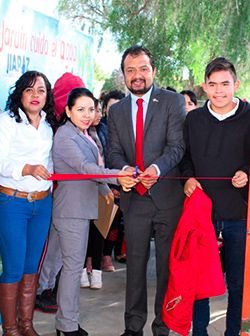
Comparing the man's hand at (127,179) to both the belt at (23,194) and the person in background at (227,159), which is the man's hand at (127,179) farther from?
the belt at (23,194)

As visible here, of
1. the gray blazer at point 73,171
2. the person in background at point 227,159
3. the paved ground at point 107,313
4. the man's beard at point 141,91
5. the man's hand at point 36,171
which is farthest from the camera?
the paved ground at point 107,313

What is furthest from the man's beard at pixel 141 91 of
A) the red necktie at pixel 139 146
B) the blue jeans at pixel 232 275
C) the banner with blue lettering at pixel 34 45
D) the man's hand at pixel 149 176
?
the banner with blue lettering at pixel 34 45

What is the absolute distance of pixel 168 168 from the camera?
12.7ft

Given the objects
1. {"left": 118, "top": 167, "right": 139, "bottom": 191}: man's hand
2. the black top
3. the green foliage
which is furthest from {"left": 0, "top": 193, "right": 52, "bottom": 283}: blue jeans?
the green foliage

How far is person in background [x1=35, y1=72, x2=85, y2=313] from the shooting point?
477 cm

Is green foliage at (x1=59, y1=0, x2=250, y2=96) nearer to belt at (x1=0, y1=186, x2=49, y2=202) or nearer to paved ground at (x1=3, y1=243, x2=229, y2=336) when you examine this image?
paved ground at (x1=3, y1=243, x2=229, y2=336)

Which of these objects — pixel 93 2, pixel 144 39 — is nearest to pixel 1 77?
pixel 144 39

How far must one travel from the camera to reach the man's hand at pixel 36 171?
3.69 m

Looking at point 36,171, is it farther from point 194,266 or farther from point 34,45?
point 34,45

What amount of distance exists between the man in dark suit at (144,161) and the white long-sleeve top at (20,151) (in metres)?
0.55

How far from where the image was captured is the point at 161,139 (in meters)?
3.98

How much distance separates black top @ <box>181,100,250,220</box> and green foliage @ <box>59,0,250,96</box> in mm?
8552

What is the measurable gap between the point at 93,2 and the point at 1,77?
11739 mm

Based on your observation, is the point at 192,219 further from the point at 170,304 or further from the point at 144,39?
the point at 144,39
